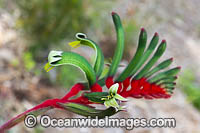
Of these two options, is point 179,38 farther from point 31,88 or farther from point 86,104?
point 86,104

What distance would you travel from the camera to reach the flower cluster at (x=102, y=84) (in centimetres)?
67

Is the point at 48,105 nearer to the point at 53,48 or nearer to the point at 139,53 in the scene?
the point at 139,53

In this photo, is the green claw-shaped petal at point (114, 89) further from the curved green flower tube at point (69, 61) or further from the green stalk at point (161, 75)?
the green stalk at point (161, 75)

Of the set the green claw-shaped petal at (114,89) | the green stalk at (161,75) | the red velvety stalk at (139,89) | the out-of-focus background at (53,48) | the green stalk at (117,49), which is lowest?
the green claw-shaped petal at (114,89)

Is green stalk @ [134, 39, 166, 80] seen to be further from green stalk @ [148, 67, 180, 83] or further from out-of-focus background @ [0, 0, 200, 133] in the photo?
out-of-focus background @ [0, 0, 200, 133]

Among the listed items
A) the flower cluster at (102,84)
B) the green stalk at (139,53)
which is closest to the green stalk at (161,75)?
the flower cluster at (102,84)

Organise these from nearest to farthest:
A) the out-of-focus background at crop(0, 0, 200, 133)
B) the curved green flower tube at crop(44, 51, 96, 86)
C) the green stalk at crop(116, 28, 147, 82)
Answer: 1. the curved green flower tube at crop(44, 51, 96, 86)
2. the green stalk at crop(116, 28, 147, 82)
3. the out-of-focus background at crop(0, 0, 200, 133)

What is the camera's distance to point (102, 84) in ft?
2.73

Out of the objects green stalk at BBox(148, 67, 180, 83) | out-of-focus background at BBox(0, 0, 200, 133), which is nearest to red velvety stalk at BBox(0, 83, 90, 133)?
green stalk at BBox(148, 67, 180, 83)

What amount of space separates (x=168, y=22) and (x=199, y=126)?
9.22ft

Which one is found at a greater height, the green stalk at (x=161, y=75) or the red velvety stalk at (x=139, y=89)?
the green stalk at (x=161, y=75)

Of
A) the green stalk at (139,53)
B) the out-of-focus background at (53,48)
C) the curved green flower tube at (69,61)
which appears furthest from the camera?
the out-of-focus background at (53,48)

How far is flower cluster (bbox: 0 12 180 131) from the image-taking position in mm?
673

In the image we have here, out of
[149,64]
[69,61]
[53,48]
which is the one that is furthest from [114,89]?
[53,48]
